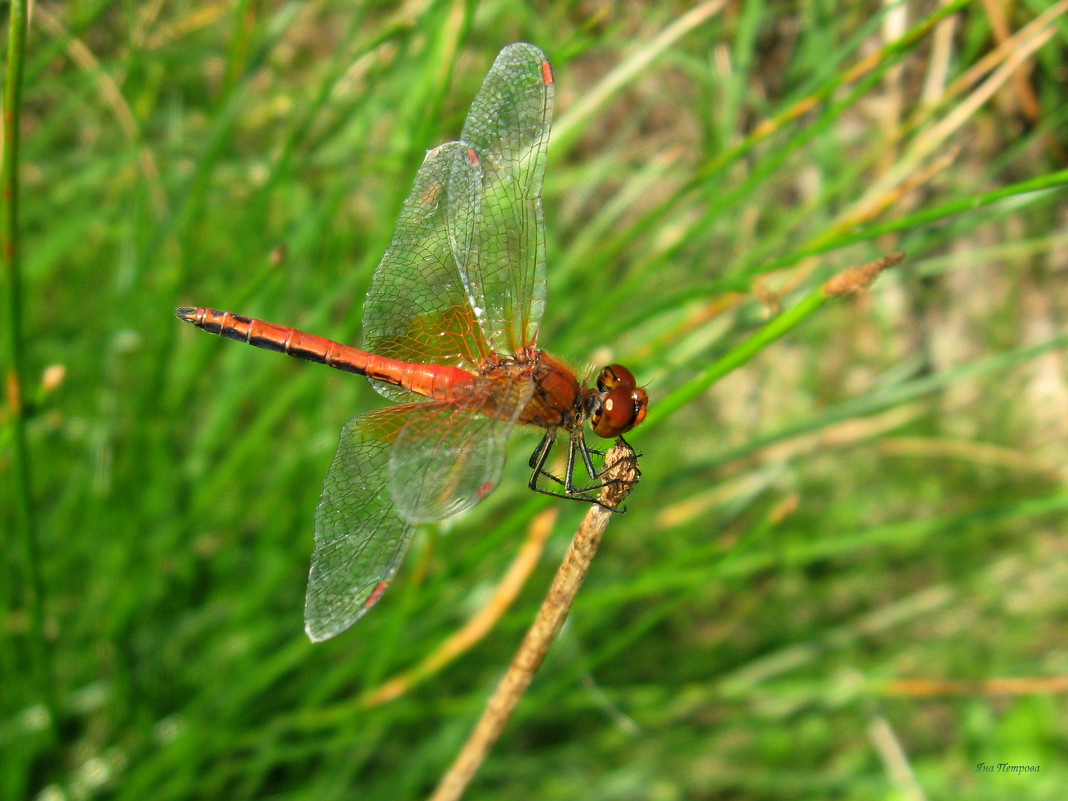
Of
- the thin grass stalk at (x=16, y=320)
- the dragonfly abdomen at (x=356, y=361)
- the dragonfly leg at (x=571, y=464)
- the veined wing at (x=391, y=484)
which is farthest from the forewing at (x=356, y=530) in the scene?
the thin grass stalk at (x=16, y=320)

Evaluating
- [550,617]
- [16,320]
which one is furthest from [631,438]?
[16,320]

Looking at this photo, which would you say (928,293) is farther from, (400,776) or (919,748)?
(400,776)

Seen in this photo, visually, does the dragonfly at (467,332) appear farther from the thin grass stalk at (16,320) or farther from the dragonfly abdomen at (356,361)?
the thin grass stalk at (16,320)

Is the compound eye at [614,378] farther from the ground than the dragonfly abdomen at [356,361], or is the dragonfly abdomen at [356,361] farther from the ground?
the dragonfly abdomen at [356,361]

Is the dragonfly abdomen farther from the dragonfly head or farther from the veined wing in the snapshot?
the dragonfly head

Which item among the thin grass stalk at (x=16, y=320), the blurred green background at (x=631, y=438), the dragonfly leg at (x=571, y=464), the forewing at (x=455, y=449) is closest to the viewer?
the thin grass stalk at (x=16, y=320)

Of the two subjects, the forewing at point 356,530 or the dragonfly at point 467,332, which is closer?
the forewing at point 356,530

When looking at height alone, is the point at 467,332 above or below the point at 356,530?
above

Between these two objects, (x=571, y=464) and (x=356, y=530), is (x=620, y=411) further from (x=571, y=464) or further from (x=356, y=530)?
(x=356, y=530)
